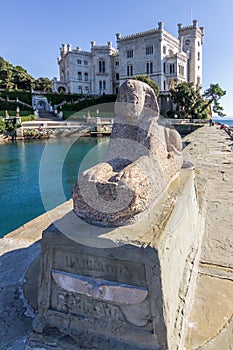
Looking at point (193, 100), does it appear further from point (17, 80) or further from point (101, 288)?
point (101, 288)

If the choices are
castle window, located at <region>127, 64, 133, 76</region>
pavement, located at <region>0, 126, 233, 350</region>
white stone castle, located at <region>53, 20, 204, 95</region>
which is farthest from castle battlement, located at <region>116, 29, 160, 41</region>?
pavement, located at <region>0, 126, 233, 350</region>

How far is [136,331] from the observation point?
65.4 inches

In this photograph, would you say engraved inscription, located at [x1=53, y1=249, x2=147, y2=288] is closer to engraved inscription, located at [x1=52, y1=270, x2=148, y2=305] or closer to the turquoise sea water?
engraved inscription, located at [x1=52, y1=270, x2=148, y2=305]

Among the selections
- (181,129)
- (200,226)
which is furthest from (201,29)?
(200,226)

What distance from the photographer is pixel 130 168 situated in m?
1.94

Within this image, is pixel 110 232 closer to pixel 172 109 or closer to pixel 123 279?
pixel 123 279

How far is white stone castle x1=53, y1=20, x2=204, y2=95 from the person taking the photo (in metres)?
39.7

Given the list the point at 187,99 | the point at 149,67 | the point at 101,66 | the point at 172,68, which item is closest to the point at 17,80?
the point at 101,66

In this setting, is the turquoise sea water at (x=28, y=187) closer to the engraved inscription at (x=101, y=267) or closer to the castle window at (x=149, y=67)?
the engraved inscription at (x=101, y=267)

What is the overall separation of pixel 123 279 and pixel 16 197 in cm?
739

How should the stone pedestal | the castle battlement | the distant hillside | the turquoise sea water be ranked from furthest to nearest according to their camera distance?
the distant hillside < the castle battlement < the turquoise sea water < the stone pedestal

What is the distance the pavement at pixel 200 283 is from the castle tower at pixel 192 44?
4622 centimetres

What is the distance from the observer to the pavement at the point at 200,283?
1854mm

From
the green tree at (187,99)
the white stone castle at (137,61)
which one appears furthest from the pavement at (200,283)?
the white stone castle at (137,61)
